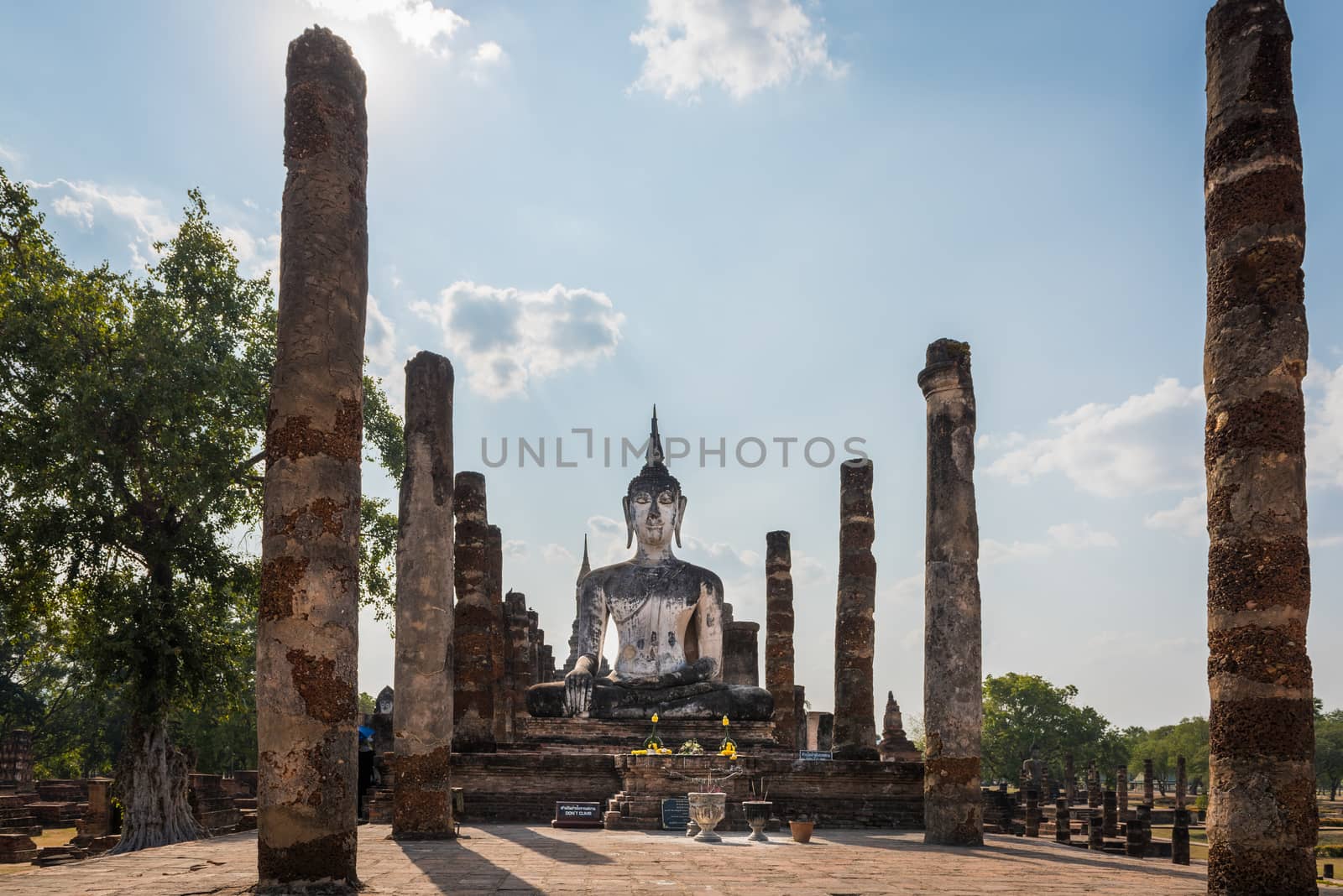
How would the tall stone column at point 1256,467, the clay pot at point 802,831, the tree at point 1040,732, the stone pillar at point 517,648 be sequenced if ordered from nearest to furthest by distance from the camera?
1. the tall stone column at point 1256,467
2. the clay pot at point 802,831
3. the stone pillar at point 517,648
4. the tree at point 1040,732

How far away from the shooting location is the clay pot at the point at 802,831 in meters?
11.5

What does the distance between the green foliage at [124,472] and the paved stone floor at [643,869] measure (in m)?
5.36

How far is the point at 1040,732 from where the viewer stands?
67.8 metres

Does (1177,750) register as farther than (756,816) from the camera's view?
Yes

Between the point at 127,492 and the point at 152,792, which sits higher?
the point at 127,492

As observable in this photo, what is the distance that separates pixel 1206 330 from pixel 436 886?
5.91m

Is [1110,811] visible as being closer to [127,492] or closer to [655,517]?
[655,517]

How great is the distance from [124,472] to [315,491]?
34.7 feet

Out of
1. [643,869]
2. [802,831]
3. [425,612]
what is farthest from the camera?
[802,831]

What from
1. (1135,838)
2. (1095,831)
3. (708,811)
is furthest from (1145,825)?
(708,811)

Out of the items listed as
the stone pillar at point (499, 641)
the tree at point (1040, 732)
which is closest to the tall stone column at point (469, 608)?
the stone pillar at point (499, 641)

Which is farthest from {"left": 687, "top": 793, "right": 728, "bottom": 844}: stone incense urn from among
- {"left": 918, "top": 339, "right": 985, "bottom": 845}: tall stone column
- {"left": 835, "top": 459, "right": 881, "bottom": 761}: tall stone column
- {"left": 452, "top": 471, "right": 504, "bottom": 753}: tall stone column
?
{"left": 835, "top": 459, "right": 881, "bottom": 761}: tall stone column

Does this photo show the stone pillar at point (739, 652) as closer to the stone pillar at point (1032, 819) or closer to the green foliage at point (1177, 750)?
the stone pillar at point (1032, 819)

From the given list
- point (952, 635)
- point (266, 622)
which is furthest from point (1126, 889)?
point (266, 622)
